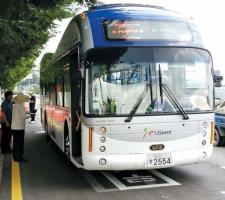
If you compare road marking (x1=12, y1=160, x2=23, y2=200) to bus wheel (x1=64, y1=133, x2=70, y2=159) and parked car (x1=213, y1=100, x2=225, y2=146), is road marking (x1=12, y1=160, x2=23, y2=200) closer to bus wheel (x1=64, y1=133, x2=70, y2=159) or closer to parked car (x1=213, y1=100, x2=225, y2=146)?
bus wheel (x1=64, y1=133, x2=70, y2=159)

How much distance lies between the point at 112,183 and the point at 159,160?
41.3 inches

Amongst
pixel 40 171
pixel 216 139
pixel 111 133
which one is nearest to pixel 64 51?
pixel 40 171

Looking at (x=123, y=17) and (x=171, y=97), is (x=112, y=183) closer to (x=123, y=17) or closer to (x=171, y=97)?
(x=171, y=97)

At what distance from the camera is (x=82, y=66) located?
866 cm

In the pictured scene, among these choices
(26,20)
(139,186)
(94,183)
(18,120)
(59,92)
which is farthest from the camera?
(26,20)

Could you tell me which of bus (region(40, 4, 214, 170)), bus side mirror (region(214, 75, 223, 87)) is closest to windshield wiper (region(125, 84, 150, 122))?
bus (region(40, 4, 214, 170))

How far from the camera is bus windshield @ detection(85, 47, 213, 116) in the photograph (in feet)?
28.3

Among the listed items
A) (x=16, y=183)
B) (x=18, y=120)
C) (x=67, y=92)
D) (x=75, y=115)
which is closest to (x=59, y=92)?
(x=18, y=120)

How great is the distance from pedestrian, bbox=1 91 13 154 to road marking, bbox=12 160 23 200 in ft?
5.73

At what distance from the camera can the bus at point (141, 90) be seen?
8586 mm

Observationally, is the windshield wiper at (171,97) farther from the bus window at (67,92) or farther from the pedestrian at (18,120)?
the pedestrian at (18,120)

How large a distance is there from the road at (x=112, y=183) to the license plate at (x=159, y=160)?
0.40 meters

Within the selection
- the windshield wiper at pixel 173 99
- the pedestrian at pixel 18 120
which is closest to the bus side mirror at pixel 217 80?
the windshield wiper at pixel 173 99

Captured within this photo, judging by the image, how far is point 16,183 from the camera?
376 inches
